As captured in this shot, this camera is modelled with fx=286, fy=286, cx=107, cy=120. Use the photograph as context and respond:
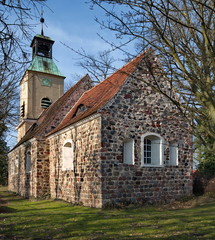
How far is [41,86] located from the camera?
24094 mm

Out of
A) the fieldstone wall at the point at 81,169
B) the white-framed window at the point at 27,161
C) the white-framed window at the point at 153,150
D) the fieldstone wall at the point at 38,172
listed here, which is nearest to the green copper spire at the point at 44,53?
the white-framed window at the point at 27,161

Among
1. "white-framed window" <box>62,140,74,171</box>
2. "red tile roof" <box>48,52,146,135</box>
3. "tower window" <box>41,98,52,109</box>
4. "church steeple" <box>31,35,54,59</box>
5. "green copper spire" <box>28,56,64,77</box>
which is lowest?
"white-framed window" <box>62,140,74,171</box>

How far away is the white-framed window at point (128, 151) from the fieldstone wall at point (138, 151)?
0.60 ft

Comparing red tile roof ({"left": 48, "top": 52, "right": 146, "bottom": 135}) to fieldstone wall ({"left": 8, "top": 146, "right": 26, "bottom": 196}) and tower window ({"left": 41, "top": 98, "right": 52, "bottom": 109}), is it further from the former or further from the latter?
tower window ({"left": 41, "top": 98, "right": 52, "bottom": 109})

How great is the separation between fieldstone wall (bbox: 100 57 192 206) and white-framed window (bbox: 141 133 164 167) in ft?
0.77

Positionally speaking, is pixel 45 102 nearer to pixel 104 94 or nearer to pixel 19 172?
pixel 19 172

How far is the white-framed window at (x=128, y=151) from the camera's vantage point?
12273 millimetres

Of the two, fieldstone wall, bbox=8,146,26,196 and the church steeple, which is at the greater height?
the church steeple

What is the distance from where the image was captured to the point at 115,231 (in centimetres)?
718

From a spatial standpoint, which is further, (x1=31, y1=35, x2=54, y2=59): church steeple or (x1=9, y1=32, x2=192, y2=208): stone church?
(x1=31, y1=35, x2=54, y2=59): church steeple

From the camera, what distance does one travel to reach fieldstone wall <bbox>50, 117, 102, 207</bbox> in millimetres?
11664

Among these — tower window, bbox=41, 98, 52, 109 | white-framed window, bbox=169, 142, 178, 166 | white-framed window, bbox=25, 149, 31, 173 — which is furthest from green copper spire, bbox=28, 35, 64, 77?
white-framed window, bbox=169, 142, 178, 166

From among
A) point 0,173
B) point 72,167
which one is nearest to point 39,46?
point 72,167

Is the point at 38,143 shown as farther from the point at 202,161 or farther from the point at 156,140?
the point at 202,161
